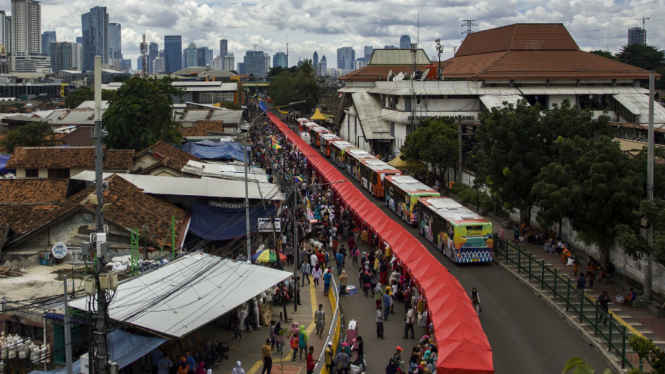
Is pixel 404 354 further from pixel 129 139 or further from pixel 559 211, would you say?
pixel 129 139

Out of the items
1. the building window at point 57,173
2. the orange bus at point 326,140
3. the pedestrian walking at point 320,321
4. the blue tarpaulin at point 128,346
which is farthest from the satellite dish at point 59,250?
the orange bus at point 326,140

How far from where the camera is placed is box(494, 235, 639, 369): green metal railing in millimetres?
16797

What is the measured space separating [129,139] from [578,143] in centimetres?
3175

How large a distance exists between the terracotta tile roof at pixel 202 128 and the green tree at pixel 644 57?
50.3 meters

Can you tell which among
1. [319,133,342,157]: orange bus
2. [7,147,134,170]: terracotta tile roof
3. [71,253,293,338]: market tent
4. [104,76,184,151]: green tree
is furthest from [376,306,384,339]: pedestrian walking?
[319,133,342,157]: orange bus

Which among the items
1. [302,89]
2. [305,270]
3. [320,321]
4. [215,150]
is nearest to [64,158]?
[215,150]

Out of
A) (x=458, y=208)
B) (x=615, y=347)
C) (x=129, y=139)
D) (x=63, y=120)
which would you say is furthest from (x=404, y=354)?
(x=63, y=120)

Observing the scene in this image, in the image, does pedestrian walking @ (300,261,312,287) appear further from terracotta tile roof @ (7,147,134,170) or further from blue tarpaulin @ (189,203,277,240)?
terracotta tile roof @ (7,147,134,170)

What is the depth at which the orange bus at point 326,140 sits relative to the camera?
198 feet

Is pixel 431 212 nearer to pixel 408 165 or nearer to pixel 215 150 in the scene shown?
pixel 408 165

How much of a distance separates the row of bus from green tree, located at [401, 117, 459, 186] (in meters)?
2.91

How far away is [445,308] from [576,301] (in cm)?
514

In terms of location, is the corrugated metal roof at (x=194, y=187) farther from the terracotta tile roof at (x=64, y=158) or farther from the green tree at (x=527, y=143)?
the green tree at (x=527, y=143)

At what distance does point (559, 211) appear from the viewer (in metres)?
22.8
